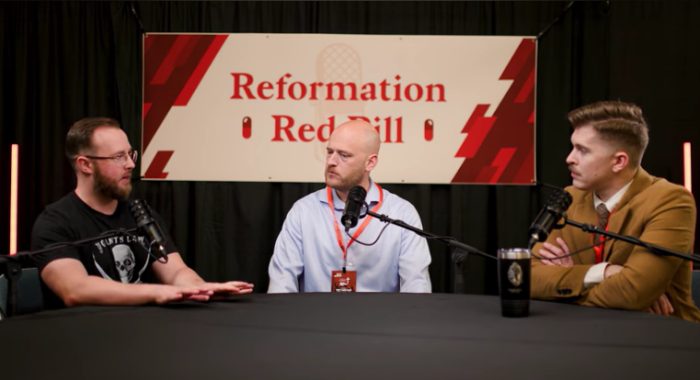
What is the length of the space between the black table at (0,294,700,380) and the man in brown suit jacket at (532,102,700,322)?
0.17 metres

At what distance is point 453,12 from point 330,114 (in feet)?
3.25

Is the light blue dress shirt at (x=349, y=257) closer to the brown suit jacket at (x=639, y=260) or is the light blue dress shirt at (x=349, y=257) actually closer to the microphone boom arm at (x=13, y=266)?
the brown suit jacket at (x=639, y=260)

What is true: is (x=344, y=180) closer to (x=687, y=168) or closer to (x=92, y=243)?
(x=92, y=243)

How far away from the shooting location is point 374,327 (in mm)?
1550

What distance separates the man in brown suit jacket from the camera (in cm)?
197

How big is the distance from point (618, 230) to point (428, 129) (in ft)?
5.63

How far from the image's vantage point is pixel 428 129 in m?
3.75

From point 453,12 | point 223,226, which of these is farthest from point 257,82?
point 453,12

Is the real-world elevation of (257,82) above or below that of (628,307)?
above

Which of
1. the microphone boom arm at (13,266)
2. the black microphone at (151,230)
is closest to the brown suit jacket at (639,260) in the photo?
the black microphone at (151,230)

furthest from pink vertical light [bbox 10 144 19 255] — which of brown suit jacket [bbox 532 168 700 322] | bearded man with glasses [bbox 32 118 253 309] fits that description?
brown suit jacket [bbox 532 168 700 322]

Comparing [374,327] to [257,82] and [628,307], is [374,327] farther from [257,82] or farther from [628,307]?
[257,82]

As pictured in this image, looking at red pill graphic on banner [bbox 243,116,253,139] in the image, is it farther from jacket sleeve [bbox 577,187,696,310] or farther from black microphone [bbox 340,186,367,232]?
jacket sleeve [bbox 577,187,696,310]

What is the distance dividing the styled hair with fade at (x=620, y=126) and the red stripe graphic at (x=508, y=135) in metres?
Result: 1.42
